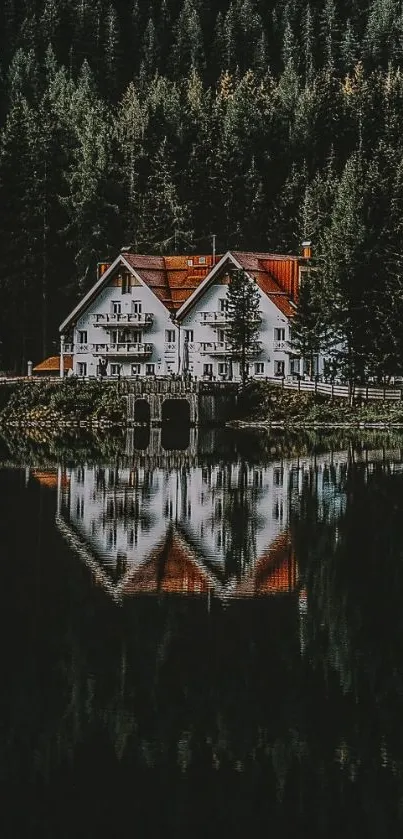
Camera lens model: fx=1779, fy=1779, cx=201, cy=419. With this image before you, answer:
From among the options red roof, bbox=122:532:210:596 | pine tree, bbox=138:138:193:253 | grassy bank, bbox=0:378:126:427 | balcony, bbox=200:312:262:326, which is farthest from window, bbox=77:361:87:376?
red roof, bbox=122:532:210:596

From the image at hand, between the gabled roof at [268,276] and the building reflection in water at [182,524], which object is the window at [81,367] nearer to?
the gabled roof at [268,276]

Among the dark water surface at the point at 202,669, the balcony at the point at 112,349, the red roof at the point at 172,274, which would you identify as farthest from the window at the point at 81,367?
the dark water surface at the point at 202,669

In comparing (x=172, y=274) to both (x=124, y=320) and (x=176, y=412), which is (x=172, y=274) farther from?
(x=176, y=412)

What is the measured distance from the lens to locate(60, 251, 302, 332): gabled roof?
10012 centimetres

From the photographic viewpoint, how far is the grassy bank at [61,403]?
9062 cm

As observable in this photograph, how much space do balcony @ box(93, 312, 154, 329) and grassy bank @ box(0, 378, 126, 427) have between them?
12383 mm

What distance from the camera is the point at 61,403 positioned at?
91312 mm

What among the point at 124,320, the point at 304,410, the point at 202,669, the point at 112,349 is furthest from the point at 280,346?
the point at 202,669

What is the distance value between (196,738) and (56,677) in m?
3.39

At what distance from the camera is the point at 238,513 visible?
4312cm

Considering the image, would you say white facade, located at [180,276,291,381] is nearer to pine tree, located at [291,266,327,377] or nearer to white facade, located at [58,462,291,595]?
pine tree, located at [291,266,327,377]

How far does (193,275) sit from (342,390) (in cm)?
2021

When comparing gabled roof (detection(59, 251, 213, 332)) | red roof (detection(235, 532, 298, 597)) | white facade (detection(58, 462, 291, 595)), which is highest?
gabled roof (detection(59, 251, 213, 332))

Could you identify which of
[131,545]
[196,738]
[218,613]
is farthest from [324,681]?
[131,545]
